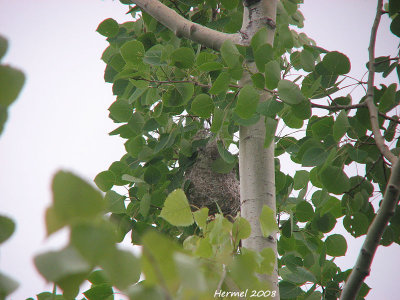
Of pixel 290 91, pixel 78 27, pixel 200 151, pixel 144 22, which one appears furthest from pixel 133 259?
pixel 78 27

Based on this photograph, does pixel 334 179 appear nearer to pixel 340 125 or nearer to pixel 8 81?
pixel 340 125

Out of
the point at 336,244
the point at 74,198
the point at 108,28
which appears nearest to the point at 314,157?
the point at 336,244

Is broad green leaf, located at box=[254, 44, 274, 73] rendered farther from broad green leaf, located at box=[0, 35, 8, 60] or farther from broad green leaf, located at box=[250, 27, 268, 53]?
broad green leaf, located at box=[0, 35, 8, 60]

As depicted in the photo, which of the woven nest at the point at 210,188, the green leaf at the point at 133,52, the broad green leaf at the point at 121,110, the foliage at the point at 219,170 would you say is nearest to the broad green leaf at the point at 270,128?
the foliage at the point at 219,170

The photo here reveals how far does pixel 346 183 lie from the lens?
75cm

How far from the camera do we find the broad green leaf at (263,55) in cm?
75

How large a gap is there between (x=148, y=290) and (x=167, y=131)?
3.59 feet

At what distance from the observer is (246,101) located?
758mm

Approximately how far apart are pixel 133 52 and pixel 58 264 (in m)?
0.83

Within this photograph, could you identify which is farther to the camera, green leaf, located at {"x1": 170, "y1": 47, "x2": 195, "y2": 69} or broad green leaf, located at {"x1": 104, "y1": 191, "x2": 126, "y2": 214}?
broad green leaf, located at {"x1": 104, "y1": 191, "x2": 126, "y2": 214}

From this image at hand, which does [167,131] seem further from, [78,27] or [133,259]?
[78,27]

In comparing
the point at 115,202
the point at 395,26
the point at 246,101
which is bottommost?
the point at 115,202

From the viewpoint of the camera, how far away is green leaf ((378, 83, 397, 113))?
2.40 ft

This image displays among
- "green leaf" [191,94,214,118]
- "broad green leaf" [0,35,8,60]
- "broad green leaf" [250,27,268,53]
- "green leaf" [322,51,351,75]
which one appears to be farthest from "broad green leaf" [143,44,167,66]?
"broad green leaf" [0,35,8,60]
